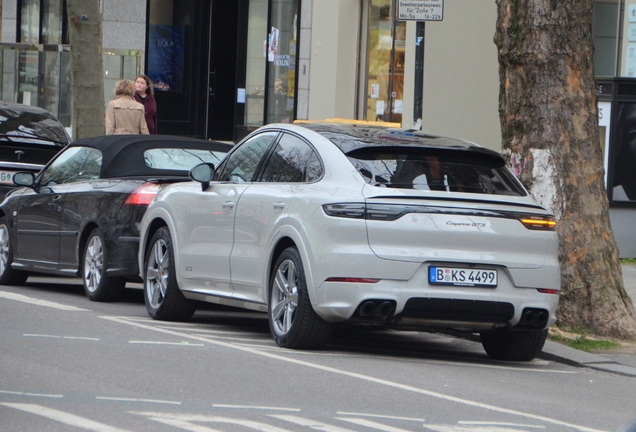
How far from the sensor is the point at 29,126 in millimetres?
16188

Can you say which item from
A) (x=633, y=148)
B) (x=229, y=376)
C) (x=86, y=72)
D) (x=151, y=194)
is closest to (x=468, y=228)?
(x=229, y=376)

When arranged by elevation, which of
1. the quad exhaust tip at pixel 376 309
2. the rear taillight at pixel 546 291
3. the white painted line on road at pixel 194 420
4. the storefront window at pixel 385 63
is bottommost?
the white painted line on road at pixel 194 420

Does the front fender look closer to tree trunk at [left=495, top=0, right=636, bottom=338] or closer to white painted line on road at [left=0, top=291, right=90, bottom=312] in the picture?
white painted line on road at [left=0, top=291, right=90, bottom=312]

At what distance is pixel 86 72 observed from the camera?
760 inches

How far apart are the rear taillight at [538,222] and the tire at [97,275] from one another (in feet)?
14.3

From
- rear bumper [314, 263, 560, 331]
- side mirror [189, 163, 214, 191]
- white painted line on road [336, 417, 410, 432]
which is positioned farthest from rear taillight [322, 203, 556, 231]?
white painted line on road [336, 417, 410, 432]

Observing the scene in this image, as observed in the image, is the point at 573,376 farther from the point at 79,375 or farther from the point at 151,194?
the point at 151,194

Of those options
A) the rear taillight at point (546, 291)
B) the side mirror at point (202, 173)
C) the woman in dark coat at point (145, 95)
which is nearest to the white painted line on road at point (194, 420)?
the rear taillight at point (546, 291)

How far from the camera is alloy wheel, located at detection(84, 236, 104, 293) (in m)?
11.5

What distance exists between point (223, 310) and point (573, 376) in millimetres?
3993

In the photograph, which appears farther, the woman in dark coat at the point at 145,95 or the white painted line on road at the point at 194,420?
the woman in dark coat at the point at 145,95

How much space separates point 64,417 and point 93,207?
5840mm

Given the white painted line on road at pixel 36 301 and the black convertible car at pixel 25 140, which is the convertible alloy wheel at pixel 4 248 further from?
the black convertible car at pixel 25 140

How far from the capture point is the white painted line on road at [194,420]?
5812mm
